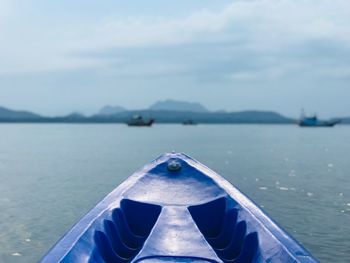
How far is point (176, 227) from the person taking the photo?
852cm

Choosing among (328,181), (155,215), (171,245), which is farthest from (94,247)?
(328,181)

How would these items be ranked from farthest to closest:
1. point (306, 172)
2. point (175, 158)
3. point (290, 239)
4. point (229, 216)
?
point (306, 172) → point (175, 158) → point (229, 216) → point (290, 239)

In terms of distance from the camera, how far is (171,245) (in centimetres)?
753

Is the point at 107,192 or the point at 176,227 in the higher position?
the point at 176,227

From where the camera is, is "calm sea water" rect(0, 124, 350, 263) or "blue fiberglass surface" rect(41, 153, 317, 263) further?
"calm sea water" rect(0, 124, 350, 263)

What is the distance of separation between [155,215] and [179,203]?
687mm

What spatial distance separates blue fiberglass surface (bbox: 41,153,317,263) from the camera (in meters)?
7.06

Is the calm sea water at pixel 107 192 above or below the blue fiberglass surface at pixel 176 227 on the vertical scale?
below

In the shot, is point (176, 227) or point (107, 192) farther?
point (107, 192)

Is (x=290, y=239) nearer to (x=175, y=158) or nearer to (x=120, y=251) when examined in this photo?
(x=120, y=251)

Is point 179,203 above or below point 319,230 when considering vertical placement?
above

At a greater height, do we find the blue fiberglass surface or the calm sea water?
the blue fiberglass surface

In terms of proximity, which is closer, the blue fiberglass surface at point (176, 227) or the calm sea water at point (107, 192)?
the blue fiberglass surface at point (176, 227)

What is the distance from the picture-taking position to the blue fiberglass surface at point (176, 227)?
7.06m
